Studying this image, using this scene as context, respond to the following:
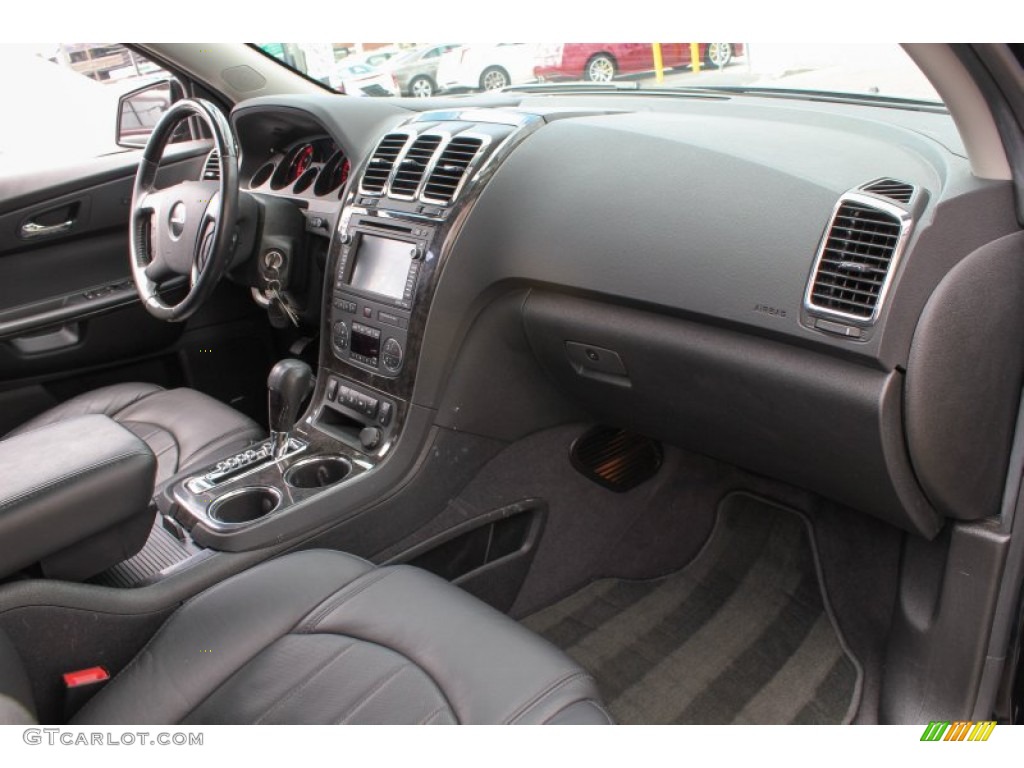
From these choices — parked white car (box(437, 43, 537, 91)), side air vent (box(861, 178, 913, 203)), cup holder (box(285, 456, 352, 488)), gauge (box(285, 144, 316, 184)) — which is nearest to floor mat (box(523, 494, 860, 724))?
cup holder (box(285, 456, 352, 488))

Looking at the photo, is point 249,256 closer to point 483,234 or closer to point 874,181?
point 483,234

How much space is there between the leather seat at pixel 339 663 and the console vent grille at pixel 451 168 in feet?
2.56

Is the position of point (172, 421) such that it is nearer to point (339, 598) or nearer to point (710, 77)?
point (339, 598)

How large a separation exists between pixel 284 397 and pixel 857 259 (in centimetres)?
112

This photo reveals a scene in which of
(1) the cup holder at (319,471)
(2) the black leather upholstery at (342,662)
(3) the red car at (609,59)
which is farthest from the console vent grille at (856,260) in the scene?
(1) the cup holder at (319,471)

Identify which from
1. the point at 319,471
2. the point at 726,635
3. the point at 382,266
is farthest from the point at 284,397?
the point at 726,635

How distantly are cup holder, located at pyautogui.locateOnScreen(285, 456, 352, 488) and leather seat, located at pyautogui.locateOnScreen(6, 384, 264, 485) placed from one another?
191 mm

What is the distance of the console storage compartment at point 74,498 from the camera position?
120 cm

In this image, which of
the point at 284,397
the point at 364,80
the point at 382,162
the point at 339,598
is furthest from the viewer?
the point at 364,80

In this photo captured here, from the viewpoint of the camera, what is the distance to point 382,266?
189 centimetres

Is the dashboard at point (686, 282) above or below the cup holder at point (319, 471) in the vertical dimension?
above

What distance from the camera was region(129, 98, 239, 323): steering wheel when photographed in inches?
74.9

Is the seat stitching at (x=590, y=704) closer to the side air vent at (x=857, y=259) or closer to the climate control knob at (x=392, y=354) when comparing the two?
the side air vent at (x=857, y=259)

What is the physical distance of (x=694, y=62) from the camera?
179 centimetres
